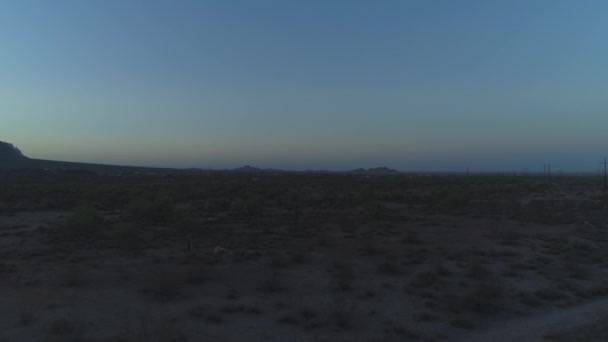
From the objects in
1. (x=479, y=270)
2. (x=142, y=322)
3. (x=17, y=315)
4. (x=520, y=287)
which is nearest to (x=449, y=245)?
(x=479, y=270)

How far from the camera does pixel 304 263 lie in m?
19.2

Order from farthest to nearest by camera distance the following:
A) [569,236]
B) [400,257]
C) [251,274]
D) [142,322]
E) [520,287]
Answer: [569,236] < [400,257] < [251,274] < [520,287] < [142,322]

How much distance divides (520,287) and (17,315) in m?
14.5

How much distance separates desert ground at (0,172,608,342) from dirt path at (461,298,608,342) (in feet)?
0.14

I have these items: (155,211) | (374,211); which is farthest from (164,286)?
(374,211)

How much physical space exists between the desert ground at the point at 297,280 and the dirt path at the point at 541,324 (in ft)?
0.14

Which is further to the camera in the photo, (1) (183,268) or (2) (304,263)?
(2) (304,263)

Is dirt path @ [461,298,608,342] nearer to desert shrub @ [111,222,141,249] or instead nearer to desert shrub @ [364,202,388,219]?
desert shrub @ [111,222,141,249]

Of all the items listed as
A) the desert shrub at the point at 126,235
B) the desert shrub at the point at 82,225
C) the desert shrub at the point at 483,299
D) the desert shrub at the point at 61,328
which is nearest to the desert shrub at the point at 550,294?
the desert shrub at the point at 483,299

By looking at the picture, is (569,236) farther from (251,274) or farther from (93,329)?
(93,329)

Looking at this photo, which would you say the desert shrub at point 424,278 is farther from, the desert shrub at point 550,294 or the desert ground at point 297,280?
the desert shrub at point 550,294

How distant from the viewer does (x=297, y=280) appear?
16.5m

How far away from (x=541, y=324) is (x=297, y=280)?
7425 mm

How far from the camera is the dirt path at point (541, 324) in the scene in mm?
11234
